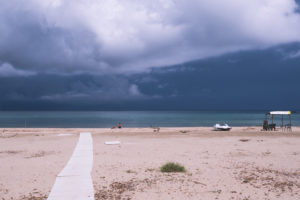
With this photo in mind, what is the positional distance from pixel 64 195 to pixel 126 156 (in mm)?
6139

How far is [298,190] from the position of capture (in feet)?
23.0

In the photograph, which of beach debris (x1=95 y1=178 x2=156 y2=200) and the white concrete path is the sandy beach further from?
the white concrete path

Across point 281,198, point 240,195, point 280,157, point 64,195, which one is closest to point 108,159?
point 64,195

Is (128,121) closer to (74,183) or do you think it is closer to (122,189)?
(74,183)

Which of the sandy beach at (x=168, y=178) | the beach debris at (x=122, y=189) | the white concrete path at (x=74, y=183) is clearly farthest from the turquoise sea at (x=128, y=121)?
the beach debris at (x=122, y=189)

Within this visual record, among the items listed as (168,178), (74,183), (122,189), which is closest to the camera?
(122,189)

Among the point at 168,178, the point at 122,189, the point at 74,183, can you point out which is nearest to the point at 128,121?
the point at 168,178

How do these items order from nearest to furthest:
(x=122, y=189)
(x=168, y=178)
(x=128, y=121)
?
1. (x=122, y=189)
2. (x=168, y=178)
3. (x=128, y=121)

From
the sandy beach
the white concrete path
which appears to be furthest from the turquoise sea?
the white concrete path

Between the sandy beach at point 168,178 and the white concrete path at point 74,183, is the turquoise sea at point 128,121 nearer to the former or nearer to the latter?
the sandy beach at point 168,178

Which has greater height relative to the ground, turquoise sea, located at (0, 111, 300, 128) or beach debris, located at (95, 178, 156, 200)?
beach debris, located at (95, 178, 156, 200)

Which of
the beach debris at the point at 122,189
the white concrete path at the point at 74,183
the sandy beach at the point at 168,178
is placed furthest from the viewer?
the sandy beach at the point at 168,178

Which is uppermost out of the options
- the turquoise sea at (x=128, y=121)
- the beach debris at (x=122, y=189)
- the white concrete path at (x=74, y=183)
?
the white concrete path at (x=74, y=183)

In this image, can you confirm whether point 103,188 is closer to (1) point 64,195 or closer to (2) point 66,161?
(1) point 64,195
